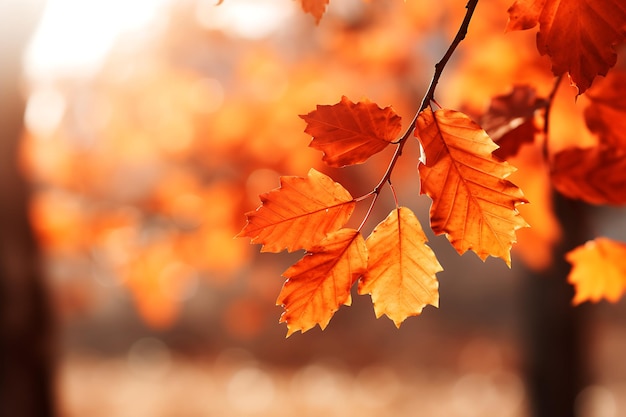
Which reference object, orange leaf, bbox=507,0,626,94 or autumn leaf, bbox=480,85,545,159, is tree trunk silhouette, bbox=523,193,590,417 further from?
orange leaf, bbox=507,0,626,94

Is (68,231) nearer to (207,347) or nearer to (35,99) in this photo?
(35,99)

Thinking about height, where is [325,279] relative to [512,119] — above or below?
below

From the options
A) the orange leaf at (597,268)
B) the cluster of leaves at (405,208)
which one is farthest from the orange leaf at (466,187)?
the orange leaf at (597,268)

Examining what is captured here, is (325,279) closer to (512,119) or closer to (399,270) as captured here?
(399,270)

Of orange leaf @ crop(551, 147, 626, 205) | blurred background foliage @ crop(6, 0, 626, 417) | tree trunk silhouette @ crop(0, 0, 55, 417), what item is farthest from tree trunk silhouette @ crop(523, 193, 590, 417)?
tree trunk silhouette @ crop(0, 0, 55, 417)

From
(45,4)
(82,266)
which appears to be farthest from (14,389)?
(82,266)

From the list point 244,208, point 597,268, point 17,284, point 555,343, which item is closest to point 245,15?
point 244,208

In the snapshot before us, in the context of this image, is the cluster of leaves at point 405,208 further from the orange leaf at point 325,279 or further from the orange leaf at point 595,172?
the orange leaf at point 595,172
